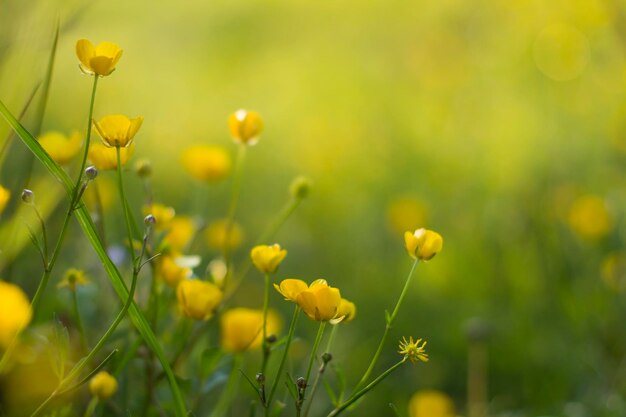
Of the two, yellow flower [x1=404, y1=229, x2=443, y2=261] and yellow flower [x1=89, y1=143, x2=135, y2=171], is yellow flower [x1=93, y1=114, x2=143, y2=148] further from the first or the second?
yellow flower [x1=404, y1=229, x2=443, y2=261]

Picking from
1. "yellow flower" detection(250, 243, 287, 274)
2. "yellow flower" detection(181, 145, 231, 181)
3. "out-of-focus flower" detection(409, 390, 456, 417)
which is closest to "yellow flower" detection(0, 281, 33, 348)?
"yellow flower" detection(250, 243, 287, 274)

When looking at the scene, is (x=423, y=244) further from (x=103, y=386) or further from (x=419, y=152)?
(x=419, y=152)

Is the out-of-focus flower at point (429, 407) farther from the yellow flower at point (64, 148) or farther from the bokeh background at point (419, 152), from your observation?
the yellow flower at point (64, 148)

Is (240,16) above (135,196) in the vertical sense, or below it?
above

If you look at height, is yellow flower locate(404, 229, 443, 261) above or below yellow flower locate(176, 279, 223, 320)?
above

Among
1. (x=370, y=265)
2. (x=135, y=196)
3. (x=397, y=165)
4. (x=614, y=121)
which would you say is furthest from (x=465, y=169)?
(x=135, y=196)

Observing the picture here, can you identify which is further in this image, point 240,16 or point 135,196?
point 240,16

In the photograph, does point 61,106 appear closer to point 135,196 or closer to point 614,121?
point 135,196

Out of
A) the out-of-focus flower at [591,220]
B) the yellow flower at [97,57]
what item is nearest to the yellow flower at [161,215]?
the yellow flower at [97,57]
